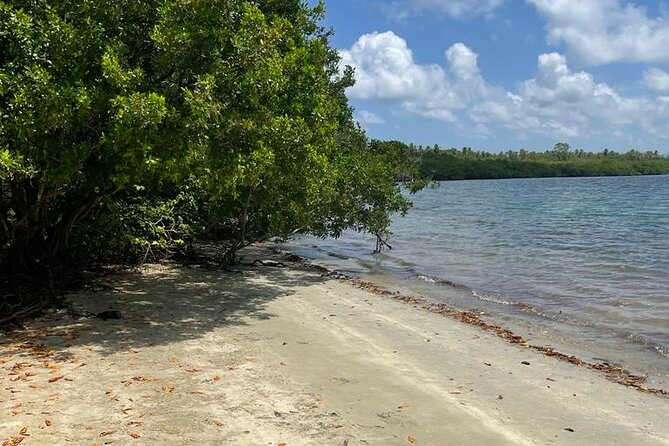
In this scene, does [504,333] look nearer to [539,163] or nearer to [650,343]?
[650,343]

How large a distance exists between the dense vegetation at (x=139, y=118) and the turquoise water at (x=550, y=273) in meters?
6.39

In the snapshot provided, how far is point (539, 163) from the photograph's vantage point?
150 metres

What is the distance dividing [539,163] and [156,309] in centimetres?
15219

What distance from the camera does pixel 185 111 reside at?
8203mm

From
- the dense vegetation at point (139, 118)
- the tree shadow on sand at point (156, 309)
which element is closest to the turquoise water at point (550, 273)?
the tree shadow on sand at point (156, 309)

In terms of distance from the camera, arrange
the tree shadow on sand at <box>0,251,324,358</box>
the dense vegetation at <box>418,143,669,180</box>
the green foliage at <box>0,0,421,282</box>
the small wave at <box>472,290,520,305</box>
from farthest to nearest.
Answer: the dense vegetation at <box>418,143,669,180</box> → the small wave at <box>472,290,520,305</box> → the tree shadow on sand at <box>0,251,324,358</box> → the green foliage at <box>0,0,421,282</box>

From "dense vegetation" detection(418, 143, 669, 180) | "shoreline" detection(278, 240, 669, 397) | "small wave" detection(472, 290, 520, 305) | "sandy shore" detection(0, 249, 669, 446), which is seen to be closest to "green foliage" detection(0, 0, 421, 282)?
"sandy shore" detection(0, 249, 669, 446)

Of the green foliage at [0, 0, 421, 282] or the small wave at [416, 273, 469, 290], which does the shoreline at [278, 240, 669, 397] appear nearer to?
the small wave at [416, 273, 469, 290]

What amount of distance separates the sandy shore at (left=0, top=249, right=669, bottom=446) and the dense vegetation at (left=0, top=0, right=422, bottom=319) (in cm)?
188

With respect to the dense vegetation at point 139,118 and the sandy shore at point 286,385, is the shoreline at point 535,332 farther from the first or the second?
the dense vegetation at point 139,118

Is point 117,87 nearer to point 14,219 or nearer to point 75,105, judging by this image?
point 75,105

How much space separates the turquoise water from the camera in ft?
39.1

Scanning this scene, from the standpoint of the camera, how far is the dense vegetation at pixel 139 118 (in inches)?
287

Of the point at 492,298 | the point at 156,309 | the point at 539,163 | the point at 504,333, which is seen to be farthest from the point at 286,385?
the point at 539,163
